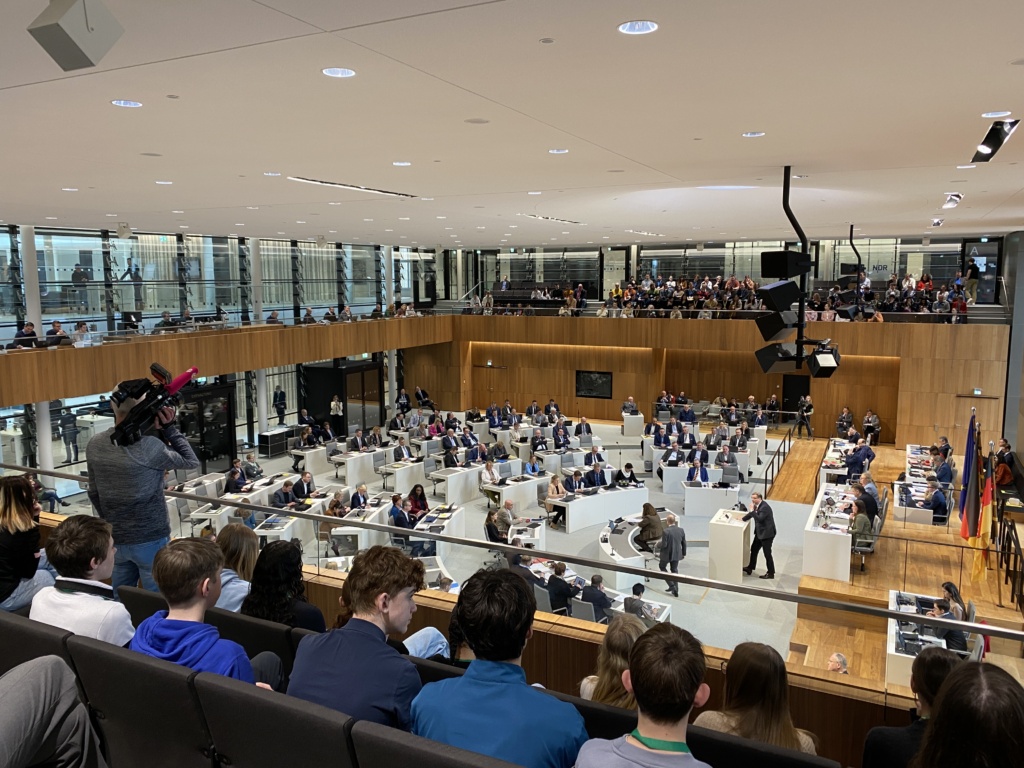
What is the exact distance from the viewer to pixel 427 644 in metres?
3.75

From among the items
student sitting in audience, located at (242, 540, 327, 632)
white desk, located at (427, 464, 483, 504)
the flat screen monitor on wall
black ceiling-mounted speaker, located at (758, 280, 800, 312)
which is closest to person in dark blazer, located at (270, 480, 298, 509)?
white desk, located at (427, 464, 483, 504)

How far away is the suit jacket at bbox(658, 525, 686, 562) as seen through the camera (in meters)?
10.9

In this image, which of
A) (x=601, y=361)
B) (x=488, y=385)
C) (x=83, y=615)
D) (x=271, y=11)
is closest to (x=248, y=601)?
(x=83, y=615)

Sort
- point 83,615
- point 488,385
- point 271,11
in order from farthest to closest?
point 488,385, point 271,11, point 83,615

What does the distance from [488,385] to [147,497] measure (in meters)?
22.7

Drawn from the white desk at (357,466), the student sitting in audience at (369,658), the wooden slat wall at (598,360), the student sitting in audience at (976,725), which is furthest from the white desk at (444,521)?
the student sitting in audience at (976,725)

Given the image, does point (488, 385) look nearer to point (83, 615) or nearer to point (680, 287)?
point (680, 287)

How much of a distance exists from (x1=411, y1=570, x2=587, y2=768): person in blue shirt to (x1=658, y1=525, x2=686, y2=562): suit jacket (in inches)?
352

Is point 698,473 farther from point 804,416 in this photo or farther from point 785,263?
point 785,263

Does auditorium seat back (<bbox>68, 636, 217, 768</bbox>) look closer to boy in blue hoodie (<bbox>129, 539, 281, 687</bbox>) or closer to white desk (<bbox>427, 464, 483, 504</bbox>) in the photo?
boy in blue hoodie (<bbox>129, 539, 281, 687</bbox>)

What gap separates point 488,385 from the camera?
26922 mm

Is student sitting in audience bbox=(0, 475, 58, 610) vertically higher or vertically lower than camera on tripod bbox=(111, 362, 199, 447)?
lower

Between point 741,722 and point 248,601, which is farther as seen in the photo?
point 248,601

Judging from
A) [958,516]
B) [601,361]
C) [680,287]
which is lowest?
[958,516]
